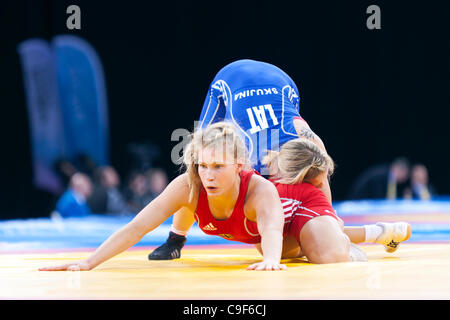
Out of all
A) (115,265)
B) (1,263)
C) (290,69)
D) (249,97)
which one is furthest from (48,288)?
(290,69)

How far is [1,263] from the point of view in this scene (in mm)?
2744

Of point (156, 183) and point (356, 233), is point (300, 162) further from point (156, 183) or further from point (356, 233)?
point (156, 183)

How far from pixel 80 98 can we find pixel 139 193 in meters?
1.49

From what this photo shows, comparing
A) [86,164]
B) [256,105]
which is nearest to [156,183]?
[86,164]

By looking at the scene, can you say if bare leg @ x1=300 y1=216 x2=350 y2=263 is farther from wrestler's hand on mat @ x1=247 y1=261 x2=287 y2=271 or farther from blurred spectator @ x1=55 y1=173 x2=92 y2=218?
blurred spectator @ x1=55 y1=173 x2=92 y2=218

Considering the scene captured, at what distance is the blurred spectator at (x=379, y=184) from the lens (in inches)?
396

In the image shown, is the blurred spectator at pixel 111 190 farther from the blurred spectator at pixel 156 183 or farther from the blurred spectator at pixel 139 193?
the blurred spectator at pixel 156 183

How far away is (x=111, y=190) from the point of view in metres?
7.61

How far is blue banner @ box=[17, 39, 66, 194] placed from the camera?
746 cm

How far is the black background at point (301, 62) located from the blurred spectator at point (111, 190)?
0.85 metres

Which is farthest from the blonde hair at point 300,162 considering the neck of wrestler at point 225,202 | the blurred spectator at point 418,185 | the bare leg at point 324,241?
the blurred spectator at point 418,185

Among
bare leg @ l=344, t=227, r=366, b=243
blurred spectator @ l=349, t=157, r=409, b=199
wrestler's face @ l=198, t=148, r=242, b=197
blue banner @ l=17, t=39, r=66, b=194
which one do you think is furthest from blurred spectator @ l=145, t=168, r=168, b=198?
wrestler's face @ l=198, t=148, r=242, b=197

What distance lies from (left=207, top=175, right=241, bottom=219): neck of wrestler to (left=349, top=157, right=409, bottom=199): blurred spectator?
789 centimetres
